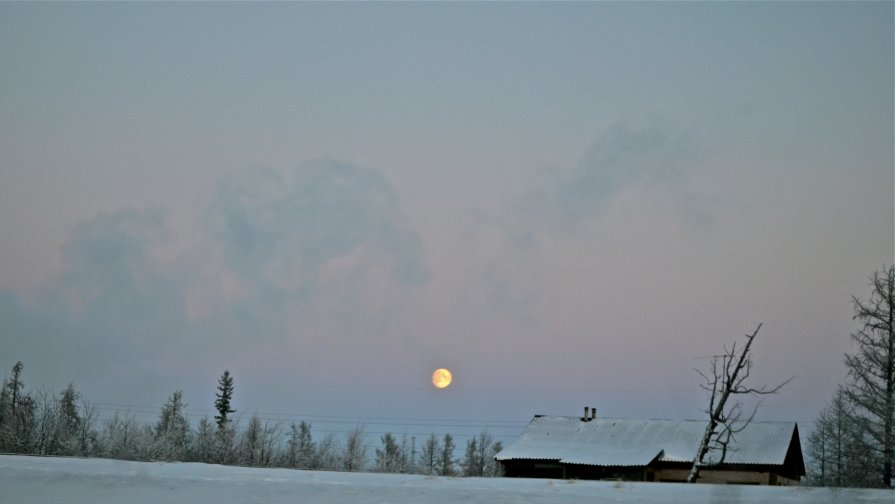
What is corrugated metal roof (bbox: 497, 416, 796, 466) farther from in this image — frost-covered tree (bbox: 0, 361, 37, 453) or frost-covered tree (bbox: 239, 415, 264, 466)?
frost-covered tree (bbox: 0, 361, 37, 453)

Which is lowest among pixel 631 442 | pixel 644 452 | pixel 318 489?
pixel 318 489

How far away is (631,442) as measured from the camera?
5459 cm

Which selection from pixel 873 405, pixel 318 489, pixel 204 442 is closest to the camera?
pixel 318 489

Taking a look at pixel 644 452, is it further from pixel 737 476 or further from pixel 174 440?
pixel 174 440

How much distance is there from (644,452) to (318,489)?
168 feet

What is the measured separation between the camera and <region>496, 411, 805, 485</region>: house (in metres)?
50.4

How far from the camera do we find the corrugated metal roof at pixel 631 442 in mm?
51219

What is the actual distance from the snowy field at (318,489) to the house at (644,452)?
46285 millimetres

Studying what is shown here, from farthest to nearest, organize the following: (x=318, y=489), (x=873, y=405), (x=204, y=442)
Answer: (x=204, y=442) < (x=873, y=405) < (x=318, y=489)

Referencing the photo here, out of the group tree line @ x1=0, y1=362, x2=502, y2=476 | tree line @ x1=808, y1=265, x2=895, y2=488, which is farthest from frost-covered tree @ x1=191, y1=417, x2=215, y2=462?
tree line @ x1=808, y1=265, x2=895, y2=488

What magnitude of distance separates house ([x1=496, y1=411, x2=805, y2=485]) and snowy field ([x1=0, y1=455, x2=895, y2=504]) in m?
46.3

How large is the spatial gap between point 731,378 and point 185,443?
37.7 meters

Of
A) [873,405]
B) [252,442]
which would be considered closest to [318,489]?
[873,405]

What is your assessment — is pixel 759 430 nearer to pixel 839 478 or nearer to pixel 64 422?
pixel 839 478
